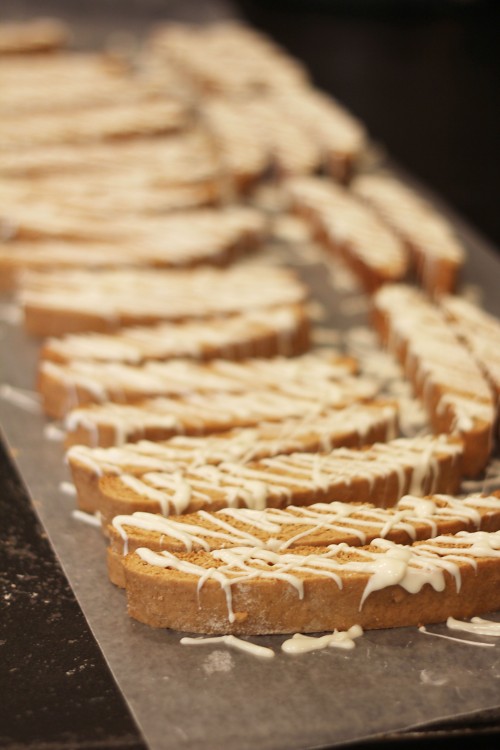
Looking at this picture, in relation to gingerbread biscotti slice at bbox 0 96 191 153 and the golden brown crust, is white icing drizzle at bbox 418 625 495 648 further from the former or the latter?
gingerbread biscotti slice at bbox 0 96 191 153

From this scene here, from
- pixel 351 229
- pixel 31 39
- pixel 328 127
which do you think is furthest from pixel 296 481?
pixel 31 39

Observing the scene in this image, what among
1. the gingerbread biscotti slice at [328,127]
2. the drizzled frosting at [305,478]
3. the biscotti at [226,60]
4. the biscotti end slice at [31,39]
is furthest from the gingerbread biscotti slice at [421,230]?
the biscotti end slice at [31,39]

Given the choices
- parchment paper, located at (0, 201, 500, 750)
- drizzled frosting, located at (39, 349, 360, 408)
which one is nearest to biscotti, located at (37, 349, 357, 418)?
drizzled frosting, located at (39, 349, 360, 408)

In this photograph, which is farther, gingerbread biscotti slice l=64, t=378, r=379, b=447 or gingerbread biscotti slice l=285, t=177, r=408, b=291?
gingerbread biscotti slice l=285, t=177, r=408, b=291

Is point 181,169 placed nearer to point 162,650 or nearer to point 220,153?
point 220,153

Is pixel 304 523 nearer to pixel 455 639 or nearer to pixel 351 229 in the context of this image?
pixel 455 639

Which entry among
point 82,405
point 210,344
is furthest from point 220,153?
point 82,405
